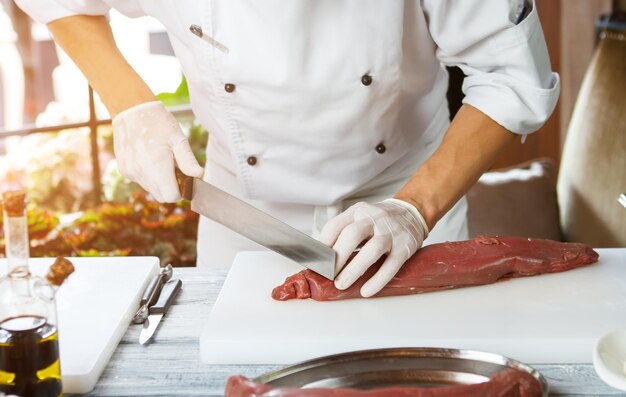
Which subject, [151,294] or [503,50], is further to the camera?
[503,50]

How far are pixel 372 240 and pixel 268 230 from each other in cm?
20

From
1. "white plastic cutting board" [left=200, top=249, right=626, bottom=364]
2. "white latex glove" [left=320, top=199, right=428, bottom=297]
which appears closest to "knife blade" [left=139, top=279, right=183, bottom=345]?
"white plastic cutting board" [left=200, top=249, right=626, bottom=364]

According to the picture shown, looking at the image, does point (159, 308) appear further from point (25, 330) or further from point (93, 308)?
point (25, 330)

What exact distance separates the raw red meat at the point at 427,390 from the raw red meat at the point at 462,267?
43 centimetres

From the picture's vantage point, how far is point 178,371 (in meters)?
1.46

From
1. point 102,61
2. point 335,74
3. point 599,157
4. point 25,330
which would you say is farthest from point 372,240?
point 599,157

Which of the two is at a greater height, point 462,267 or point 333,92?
point 333,92

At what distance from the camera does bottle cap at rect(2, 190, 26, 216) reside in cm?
120

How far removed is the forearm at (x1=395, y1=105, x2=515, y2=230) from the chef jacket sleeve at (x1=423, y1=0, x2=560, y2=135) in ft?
0.11

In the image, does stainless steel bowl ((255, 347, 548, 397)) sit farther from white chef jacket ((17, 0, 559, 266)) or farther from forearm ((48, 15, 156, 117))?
forearm ((48, 15, 156, 117))

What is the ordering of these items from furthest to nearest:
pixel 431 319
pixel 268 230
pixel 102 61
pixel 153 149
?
pixel 102 61, pixel 153 149, pixel 268 230, pixel 431 319

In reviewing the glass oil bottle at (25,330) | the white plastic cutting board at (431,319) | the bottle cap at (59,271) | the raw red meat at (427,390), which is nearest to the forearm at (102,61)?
the bottle cap at (59,271)

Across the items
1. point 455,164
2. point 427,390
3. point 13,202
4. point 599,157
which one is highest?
point 13,202

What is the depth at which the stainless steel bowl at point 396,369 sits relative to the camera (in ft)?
4.38
